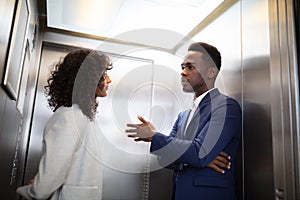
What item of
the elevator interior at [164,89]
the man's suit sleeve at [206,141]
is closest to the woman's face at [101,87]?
the elevator interior at [164,89]

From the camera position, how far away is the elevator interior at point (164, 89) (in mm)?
877

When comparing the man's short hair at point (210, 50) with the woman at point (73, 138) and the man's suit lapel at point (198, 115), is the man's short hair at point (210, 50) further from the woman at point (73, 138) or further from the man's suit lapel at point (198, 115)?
the woman at point (73, 138)

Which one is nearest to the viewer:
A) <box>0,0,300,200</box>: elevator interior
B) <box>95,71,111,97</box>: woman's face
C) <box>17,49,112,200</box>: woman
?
<box>17,49,112,200</box>: woman

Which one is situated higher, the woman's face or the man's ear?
the man's ear

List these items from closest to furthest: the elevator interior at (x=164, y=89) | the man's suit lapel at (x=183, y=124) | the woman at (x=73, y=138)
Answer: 1. the woman at (x=73, y=138)
2. the elevator interior at (x=164, y=89)
3. the man's suit lapel at (x=183, y=124)

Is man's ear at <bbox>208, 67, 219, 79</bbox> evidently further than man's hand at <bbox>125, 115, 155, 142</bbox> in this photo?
Yes

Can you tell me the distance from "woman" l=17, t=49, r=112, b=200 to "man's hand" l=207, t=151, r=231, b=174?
0.42 metres

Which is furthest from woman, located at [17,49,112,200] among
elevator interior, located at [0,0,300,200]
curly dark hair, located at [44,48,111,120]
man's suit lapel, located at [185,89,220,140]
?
man's suit lapel, located at [185,89,220,140]

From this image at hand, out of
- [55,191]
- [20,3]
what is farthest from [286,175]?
[20,3]

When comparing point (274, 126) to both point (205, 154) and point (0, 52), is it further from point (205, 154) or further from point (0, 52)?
point (0, 52)

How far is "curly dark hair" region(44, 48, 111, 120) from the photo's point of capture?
91 cm

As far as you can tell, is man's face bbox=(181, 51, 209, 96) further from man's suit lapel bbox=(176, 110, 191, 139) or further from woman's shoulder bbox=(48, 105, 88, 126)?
woman's shoulder bbox=(48, 105, 88, 126)

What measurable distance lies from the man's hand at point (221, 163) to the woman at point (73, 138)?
0.42 metres

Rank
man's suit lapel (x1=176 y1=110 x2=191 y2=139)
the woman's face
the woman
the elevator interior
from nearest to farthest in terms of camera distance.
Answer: the woman, the elevator interior, the woman's face, man's suit lapel (x1=176 y1=110 x2=191 y2=139)
